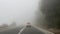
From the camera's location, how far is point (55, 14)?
15781 millimetres

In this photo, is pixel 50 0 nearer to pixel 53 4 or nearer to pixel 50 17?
pixel 53 4

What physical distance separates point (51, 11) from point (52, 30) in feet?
4.71

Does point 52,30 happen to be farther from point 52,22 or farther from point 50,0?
point 50,0

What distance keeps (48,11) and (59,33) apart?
70.7 inches

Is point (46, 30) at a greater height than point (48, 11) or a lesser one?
lesser

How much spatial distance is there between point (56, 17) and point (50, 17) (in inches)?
24.6

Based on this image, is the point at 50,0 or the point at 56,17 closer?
the point at 50,0

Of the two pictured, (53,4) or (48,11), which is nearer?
(53,4)

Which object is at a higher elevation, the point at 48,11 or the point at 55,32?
the point at 48,11

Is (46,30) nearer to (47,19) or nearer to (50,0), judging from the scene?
(47,19)

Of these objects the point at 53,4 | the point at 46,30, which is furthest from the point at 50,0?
the point at 46,30

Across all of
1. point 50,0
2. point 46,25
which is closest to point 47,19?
point 46,25

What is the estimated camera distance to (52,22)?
52.8ft

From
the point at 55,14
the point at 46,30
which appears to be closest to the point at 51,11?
the point at 55,14
